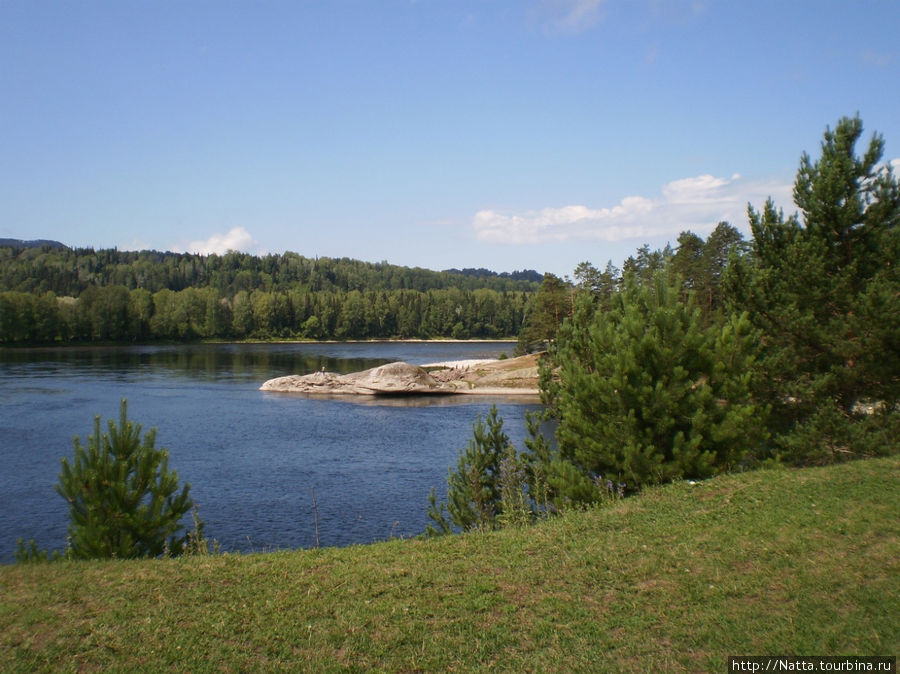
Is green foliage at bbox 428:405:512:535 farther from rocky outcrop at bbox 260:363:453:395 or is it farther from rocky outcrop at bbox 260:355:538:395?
rocky outcrop at bbox 260:363:453:395

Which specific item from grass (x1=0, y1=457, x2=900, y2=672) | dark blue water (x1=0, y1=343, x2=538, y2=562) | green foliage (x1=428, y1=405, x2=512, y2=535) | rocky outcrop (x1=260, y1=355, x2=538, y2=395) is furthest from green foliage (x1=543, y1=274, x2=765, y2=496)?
rocky outcrop (x1=260, y1=355, x2=538, y2=395)

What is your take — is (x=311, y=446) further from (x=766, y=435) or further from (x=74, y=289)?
(x=74, y=289)

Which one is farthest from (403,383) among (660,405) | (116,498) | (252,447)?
(116,498)

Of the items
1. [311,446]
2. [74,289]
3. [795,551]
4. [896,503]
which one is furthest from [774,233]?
[74,289]

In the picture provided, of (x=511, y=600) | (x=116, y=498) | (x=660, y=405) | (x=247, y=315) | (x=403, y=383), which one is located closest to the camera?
(x=511, y=600)

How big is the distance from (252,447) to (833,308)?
26.6m

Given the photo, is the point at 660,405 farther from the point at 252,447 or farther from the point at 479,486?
the point at 252,447

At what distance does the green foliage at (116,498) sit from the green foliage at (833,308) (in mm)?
13185

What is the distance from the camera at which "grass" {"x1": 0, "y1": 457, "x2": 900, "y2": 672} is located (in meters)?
6.48

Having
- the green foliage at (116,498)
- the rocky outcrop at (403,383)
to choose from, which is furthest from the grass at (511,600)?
the rocky outcrop at (403,383)

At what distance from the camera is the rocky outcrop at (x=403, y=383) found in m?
59.3

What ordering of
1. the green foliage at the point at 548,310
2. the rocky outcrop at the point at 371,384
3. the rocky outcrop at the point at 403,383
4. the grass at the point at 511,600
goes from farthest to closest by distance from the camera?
the green foliage at the point at 548,310 → the rocky outcrop at the point at 403,383 → the rocky outcrop at the point at 371,384 → the grass at the point at 511,600

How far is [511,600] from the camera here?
7707mm

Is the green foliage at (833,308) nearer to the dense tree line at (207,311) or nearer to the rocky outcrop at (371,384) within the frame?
the rocky outcrop at (371,384)
